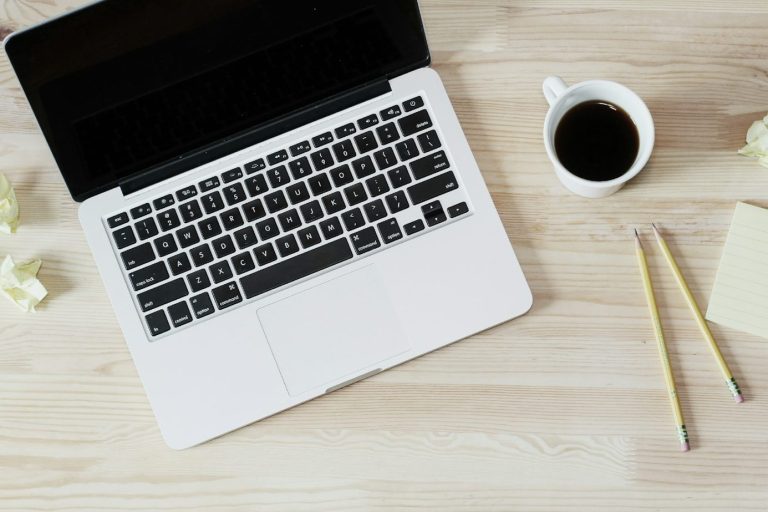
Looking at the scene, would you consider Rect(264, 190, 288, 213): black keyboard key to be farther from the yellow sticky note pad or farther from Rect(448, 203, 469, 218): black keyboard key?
the yellow sticky note pad

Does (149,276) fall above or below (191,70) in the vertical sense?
below

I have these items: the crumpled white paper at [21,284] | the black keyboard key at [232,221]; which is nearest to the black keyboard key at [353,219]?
the black keyboard key at [232,221]

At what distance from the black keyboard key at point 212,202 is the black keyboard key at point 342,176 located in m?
0.11

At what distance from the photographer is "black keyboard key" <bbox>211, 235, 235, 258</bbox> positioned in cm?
74

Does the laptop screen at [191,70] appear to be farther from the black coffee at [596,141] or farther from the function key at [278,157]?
the black coffee at [596,141]

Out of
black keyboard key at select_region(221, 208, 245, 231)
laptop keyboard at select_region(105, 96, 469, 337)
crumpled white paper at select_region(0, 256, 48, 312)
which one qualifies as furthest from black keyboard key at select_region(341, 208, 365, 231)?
crumpled white paper at select_region(0, 256, 48, 312)

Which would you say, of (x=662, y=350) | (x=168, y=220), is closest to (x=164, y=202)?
(x=168, y=220)

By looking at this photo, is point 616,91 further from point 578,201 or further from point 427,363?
point 427,363

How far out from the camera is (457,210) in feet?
2.40

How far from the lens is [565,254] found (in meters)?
0.76

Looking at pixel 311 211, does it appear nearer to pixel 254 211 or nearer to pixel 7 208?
pixel 254 211

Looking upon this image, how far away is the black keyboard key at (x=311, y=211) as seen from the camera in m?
0.74

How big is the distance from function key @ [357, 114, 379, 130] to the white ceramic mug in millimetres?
166

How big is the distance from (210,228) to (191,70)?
0.52ft
